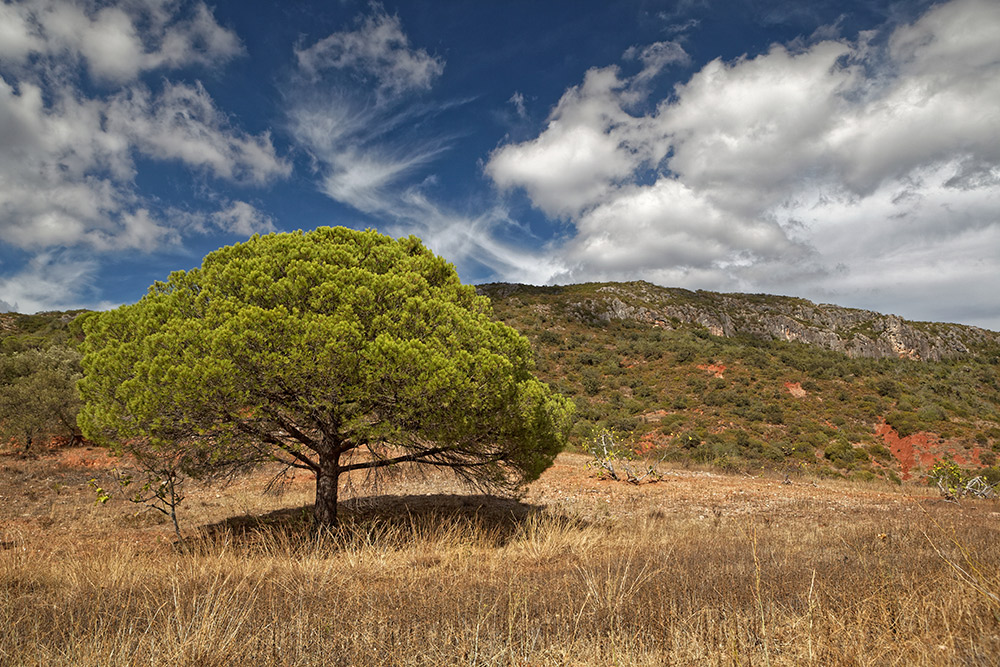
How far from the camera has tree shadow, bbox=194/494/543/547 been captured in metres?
Answer: 7.88

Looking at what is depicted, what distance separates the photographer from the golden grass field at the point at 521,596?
3205 millimetres

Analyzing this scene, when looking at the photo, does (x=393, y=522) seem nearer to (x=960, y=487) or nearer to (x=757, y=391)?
(x=960, y=487)

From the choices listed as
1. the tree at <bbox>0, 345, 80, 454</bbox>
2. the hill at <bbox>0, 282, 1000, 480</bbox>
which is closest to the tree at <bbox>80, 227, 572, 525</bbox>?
the hill at <bbox>0, 282, 1000, 480</bbox>

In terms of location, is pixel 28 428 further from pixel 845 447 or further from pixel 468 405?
pixel 845 447

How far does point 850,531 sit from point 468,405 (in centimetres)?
692

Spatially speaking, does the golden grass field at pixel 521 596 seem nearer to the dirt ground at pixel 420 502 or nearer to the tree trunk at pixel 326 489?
the dirt ground at pixel 420 502

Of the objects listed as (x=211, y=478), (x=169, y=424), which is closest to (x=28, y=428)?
(x=211, y=478)

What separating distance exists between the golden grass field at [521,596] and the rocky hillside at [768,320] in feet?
172

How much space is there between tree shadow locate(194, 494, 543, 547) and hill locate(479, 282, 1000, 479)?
11381mm

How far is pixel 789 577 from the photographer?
16.1 ft

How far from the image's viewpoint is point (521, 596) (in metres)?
4.44

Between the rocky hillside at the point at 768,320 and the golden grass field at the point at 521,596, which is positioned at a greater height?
the rocky hillside at the point at 768,320

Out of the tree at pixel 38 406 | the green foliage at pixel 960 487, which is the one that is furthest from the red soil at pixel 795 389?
the tree at pixel 38 406

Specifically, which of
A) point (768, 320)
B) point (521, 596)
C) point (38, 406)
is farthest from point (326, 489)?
point (768, 320)
